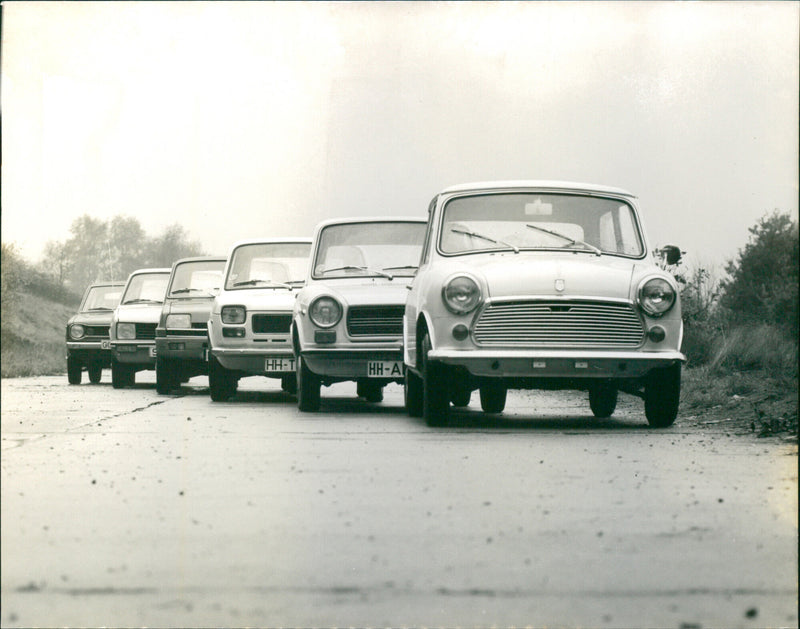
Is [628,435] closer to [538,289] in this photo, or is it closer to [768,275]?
[538,289]

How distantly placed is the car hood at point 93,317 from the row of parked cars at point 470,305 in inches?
268

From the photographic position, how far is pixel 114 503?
6555 millimetres

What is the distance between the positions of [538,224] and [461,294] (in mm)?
1570

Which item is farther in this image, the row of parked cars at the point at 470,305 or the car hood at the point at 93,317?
the car hood at the point at 93,317

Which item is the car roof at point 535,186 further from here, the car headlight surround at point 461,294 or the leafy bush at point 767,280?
the leafy bush at point 767,280

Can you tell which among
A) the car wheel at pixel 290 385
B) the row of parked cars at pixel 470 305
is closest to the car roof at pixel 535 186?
the row of parked cars at pixel 470 305

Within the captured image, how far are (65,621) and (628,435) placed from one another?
689 cm

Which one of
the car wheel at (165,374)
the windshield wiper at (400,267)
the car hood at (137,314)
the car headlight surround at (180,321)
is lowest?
the car wheel at (165,374)

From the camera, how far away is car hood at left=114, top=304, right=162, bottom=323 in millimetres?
20594

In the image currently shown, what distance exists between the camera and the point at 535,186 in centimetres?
1230

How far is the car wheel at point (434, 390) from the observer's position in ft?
36.0

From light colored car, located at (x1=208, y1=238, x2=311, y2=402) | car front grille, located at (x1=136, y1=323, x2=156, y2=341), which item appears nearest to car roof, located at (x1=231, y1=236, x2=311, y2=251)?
light colored car, located at (x1=208, y1=238, x2=311, y2=402)

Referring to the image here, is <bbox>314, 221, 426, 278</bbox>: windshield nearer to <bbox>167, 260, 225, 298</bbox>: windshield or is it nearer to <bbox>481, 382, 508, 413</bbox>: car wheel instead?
<bbox>481, 382, 508, 413</bbox>: car wheel

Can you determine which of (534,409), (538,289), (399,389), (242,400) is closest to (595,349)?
(538,289)
